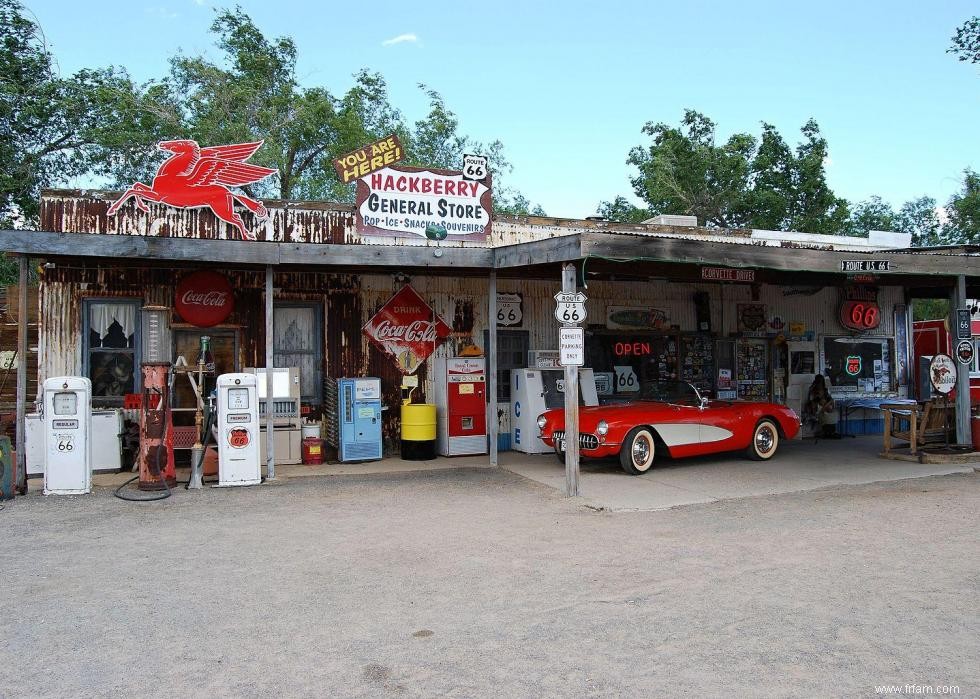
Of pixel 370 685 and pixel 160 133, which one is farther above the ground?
pixel 160 133

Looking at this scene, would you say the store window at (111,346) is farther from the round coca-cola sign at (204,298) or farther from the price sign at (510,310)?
the price sign at (510,310)

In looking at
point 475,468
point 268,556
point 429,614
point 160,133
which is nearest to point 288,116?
point 160,133

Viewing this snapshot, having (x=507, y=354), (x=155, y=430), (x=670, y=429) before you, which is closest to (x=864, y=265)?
(x=670, y=429)

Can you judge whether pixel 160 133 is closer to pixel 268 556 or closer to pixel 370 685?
pixel 268 556

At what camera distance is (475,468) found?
40.0ft

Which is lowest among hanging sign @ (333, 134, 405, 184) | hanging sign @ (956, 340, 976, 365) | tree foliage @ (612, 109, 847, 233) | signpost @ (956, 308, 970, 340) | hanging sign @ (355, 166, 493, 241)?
hanging sign @ (956, 340, 976, 365)

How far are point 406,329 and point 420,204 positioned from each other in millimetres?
2114

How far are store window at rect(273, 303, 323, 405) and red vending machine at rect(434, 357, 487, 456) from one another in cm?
204

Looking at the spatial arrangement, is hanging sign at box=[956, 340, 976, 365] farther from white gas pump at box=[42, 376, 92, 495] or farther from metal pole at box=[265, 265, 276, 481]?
white gas pump at box=[42, 376, 92, 495]

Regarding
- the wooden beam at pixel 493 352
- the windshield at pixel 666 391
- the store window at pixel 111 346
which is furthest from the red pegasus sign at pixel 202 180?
the windshield at pixel 666 391

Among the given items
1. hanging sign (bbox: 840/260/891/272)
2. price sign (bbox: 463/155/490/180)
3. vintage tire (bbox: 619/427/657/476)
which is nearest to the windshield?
vintage tire (bbox: 619/427/657/476)

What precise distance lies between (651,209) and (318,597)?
31490 millimetres

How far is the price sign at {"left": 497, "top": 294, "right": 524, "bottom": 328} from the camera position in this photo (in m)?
14.2

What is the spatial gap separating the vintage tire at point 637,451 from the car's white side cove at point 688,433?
0.18 m
